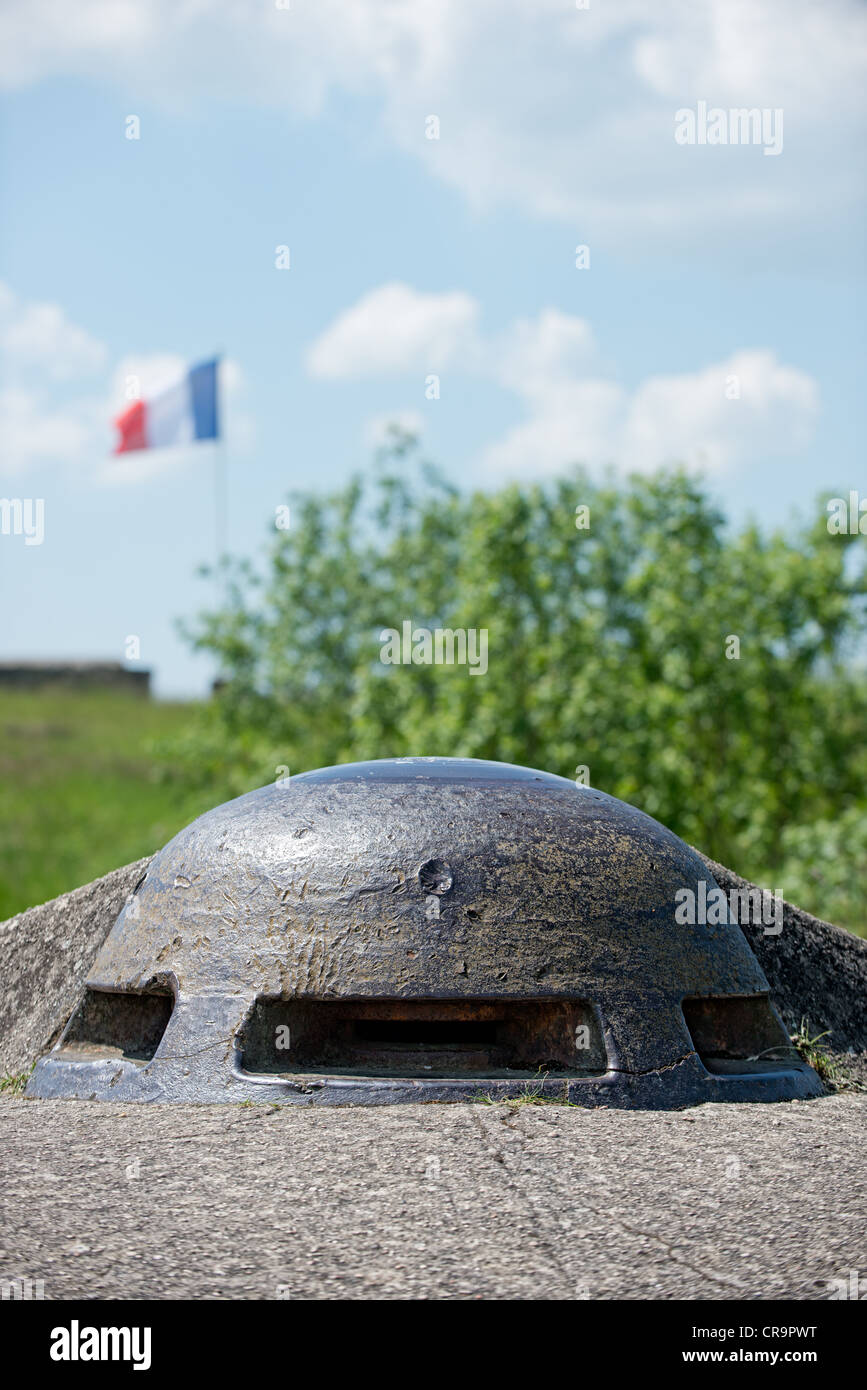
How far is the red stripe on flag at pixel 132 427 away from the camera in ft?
63.2

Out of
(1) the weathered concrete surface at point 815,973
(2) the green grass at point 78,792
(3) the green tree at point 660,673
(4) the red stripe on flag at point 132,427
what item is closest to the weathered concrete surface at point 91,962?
(1) the weathered concrete surface at point 815,973

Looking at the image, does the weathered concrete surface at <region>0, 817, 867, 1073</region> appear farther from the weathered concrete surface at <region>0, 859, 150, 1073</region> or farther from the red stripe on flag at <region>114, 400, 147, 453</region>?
the red stripe on flag at <region>114, 400, 147, 453</region>

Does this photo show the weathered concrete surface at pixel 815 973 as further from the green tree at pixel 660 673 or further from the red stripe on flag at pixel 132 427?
the red stripe on flag at pixel 132 427

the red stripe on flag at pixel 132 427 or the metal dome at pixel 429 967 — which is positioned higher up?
the red stripe on flag at pixel 132 427

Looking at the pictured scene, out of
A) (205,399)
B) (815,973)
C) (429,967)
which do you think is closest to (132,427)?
(205,399)

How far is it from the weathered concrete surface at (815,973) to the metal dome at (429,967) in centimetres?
39

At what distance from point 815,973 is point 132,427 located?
51.1ft

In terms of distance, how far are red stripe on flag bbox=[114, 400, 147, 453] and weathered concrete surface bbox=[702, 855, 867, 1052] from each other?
49.0 ft

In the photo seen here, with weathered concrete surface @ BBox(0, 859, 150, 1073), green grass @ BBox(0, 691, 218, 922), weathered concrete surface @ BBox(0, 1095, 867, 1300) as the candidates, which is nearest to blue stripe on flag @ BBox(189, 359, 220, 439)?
green grass @ BBox(0, 691, 218, 922)

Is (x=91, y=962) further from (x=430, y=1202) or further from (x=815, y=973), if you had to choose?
(x=815, y=973)

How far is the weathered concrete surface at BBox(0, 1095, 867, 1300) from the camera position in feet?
9.71

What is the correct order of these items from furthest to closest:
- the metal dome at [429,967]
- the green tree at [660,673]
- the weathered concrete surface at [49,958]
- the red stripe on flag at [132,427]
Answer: the red stripe on flag at [132,427] → the green tree at [660,673] → the weathered concrete surface at [49,958] → the metal dome at [429,967]
